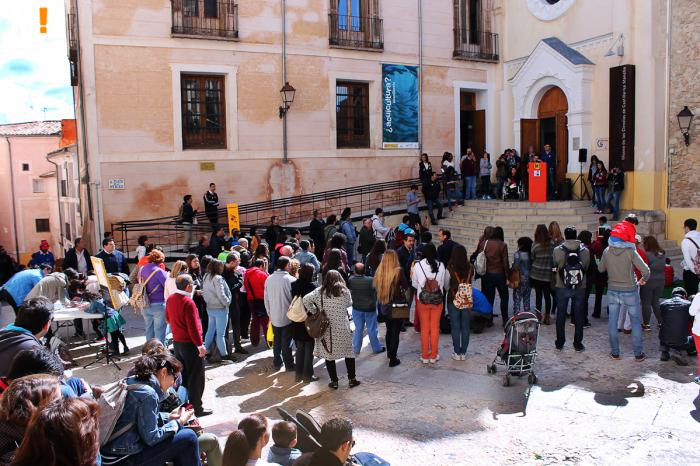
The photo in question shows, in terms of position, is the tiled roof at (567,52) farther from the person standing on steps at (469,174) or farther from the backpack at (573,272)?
the backpack at (573,272)

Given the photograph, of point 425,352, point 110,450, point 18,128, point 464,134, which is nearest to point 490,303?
point 425,352

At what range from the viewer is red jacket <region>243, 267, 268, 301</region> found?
965 cm

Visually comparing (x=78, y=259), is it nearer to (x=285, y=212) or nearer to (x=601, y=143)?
(x=285, y=212)

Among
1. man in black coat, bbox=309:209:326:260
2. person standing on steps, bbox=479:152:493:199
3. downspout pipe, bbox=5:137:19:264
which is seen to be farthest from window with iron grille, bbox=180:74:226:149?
downspout pipe, bbox=5:137:19:264

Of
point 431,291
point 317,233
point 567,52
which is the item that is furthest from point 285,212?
point 431,291

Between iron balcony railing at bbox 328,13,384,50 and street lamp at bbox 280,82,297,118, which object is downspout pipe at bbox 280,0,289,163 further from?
iron balcony railing at bbox 328,13,384,50

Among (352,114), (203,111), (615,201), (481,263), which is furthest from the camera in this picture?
(352,114)

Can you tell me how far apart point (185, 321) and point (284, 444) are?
9.41ft

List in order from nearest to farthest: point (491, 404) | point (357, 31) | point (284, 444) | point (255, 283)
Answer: point (284, 444)
point (491, 404)
point (255, 283)
point (357, 31)

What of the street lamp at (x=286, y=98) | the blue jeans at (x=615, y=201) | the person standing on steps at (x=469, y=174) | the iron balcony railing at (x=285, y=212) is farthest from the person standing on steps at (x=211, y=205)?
the blue jeans at (x=615, y=201)

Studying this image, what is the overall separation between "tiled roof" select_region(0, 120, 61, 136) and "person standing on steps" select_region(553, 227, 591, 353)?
3840cm

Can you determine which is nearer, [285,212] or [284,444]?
[284,444]

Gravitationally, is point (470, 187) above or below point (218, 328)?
above

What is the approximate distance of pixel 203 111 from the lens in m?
18.8
